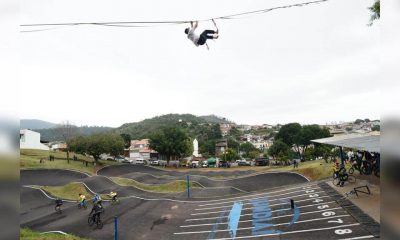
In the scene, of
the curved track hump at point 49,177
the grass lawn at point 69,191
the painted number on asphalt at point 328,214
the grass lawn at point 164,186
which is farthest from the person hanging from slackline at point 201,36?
the curved track hump at point 49,177

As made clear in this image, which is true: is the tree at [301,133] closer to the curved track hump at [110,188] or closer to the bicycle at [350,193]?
the curved track hump at [110,188]

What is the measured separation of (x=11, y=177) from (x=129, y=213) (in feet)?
70.9

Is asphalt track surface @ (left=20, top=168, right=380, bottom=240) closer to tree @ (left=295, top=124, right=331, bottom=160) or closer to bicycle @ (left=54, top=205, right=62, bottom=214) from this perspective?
bicycle @ (left=54, top=205, right=62, bottom=214)

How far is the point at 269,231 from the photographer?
16.8m

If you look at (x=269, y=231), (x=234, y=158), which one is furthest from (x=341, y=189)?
(x=234, y=158)

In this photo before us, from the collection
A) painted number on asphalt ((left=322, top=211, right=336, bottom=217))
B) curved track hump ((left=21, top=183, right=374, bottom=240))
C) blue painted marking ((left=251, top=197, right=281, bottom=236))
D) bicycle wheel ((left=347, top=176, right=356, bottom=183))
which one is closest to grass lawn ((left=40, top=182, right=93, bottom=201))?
curved track hump ((left=21, top=183, right=374, bottom=240))

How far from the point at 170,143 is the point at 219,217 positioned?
46.7 metres

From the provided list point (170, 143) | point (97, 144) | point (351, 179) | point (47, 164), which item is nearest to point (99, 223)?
point (351, 179)

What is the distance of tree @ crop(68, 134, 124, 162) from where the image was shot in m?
57.0

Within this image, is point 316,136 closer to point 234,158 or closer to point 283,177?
point 234,158

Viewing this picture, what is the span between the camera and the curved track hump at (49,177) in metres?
38.0

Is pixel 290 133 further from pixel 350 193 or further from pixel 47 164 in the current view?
pixel 350 193

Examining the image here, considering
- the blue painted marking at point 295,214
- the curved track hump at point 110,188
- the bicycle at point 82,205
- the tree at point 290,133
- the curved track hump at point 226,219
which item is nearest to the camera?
the curved track hump at point 226,219

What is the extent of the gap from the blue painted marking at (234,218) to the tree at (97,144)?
39.5 meters
